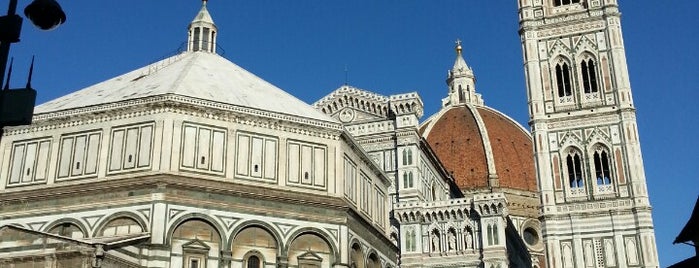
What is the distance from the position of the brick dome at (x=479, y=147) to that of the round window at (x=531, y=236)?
6538mm

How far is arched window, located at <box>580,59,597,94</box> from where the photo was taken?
158 feet

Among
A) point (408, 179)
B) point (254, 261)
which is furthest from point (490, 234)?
point (254, 261)

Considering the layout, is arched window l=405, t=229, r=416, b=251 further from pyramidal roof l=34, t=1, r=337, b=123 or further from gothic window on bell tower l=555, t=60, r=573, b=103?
pyramidal roof l=34, t=1, r=337, b=123

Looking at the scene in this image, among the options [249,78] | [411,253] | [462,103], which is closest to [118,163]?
[249,78]

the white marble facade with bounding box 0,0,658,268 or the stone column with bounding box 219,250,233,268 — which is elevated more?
the white marble facade with bounding box 0,0,658,268

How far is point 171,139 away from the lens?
2316cm

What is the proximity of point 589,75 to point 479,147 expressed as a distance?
39371mm

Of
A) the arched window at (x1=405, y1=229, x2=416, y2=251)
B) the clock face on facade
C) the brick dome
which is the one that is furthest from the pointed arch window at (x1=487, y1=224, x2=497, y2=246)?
the brick dome

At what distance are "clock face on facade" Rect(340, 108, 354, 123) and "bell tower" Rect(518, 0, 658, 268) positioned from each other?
11.6 meters

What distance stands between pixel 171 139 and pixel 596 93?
32.6 meters

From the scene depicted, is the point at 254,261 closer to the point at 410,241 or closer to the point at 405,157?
the point at 405,157

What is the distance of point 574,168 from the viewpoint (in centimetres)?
4659

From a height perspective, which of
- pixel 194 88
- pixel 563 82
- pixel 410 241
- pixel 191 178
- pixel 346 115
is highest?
pixel 563 82

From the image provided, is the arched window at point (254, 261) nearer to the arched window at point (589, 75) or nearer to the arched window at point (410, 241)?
the arched window at point (410, 241)
